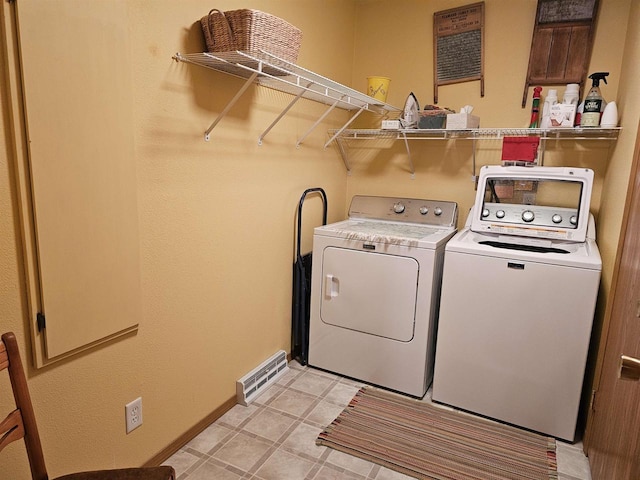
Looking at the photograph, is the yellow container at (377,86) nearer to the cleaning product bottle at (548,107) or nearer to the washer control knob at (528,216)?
the cleaning product bottle at (548,107)

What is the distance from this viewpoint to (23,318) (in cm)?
123

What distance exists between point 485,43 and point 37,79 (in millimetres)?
2514

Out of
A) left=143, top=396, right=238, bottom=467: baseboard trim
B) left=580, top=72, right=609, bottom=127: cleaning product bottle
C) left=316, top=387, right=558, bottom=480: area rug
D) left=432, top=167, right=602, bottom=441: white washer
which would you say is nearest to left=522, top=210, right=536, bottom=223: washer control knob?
left=432, top=167, right=602, bottom=441: white washer

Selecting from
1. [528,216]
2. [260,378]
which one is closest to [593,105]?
[528,216]

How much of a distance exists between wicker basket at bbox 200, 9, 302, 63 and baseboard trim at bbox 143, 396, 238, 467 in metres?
1.70

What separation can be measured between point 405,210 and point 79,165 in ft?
6.78

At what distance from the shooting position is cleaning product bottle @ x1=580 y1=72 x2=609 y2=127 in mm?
2213

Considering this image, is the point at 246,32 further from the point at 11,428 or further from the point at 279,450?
the point at 279,450

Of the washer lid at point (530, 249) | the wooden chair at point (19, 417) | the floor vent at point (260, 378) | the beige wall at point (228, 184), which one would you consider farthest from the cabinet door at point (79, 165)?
the washer lid at point (530, 249)

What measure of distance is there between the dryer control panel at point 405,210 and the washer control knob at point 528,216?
0.43 m

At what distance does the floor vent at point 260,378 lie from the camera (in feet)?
7.42

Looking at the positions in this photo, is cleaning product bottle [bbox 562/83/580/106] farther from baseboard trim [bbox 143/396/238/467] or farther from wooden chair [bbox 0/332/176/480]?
wooden chair [bbox 0/332/176/480]

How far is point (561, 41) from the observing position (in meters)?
2.45

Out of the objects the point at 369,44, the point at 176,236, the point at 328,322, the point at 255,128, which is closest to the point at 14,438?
the point at 176,236
